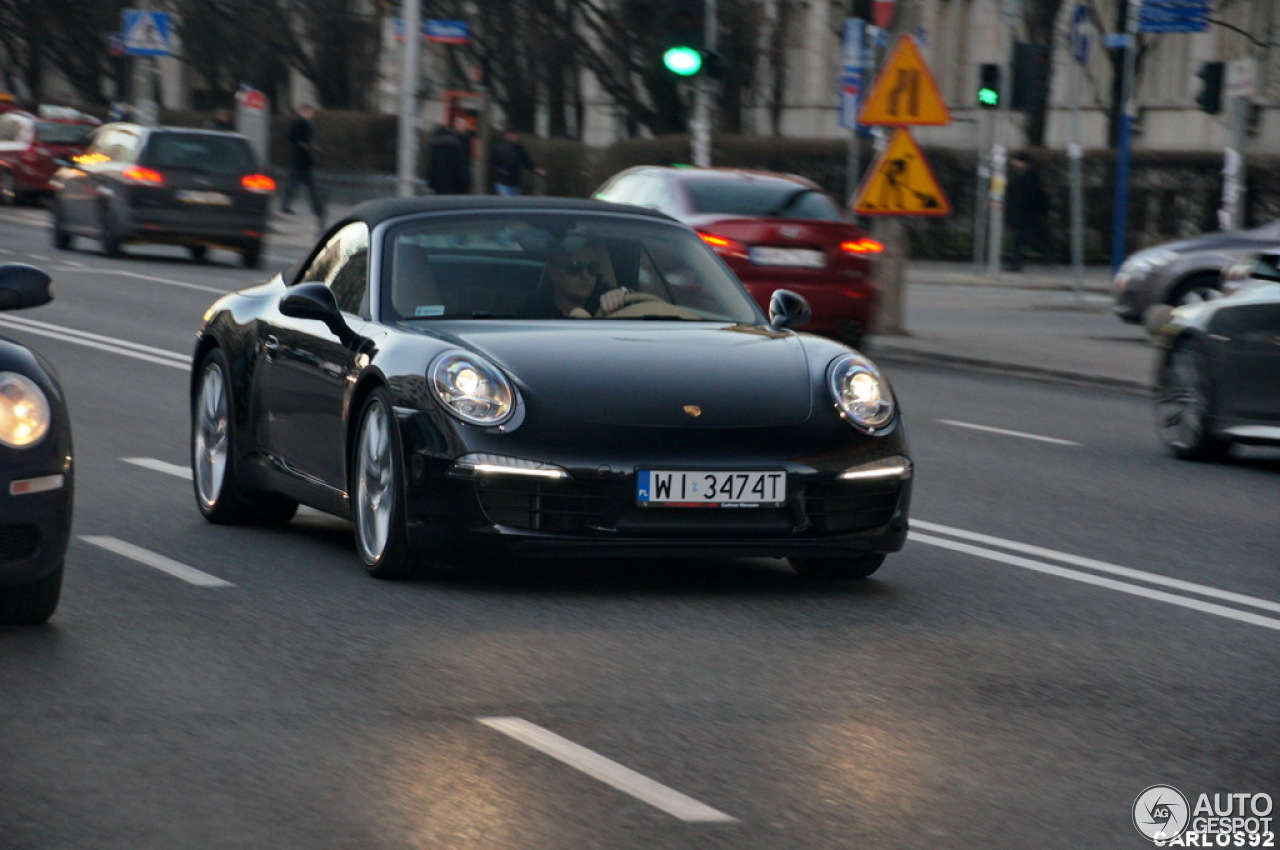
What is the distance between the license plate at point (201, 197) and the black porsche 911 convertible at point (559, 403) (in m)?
22.3

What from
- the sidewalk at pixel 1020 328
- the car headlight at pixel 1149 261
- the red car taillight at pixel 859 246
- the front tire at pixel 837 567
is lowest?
the sidewalk at pixel 1020 328

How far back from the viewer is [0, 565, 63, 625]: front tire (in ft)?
24.7

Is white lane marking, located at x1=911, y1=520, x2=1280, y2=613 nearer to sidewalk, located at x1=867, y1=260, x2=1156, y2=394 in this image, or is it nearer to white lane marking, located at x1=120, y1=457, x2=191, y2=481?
white lane marking, located at x1=120, y1=457, x2=191, y2=481

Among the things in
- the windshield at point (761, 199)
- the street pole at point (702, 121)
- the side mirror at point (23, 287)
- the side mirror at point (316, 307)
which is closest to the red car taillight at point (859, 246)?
the windshield at point (761, 199)

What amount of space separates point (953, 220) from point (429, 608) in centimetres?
3405

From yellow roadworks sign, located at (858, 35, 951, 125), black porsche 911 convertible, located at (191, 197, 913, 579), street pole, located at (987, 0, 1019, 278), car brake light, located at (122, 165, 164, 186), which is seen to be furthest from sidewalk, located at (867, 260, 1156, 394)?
black porsche 911 convertible, located at (191, 197, 913, 579)

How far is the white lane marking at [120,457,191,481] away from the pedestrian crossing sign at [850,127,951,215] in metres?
9.86

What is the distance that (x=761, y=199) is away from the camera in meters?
21.4

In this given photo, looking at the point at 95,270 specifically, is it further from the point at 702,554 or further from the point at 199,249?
the point at 702,554

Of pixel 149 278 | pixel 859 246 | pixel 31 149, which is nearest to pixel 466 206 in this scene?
pixel 859 246

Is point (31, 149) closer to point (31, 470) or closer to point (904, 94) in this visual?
point (904, 94)

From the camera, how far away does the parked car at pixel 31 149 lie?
157ft

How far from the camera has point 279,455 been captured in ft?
31.7

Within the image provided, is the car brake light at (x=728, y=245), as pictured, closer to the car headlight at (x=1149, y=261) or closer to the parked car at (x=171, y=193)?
the car headlight at (x=1149, y=261)
